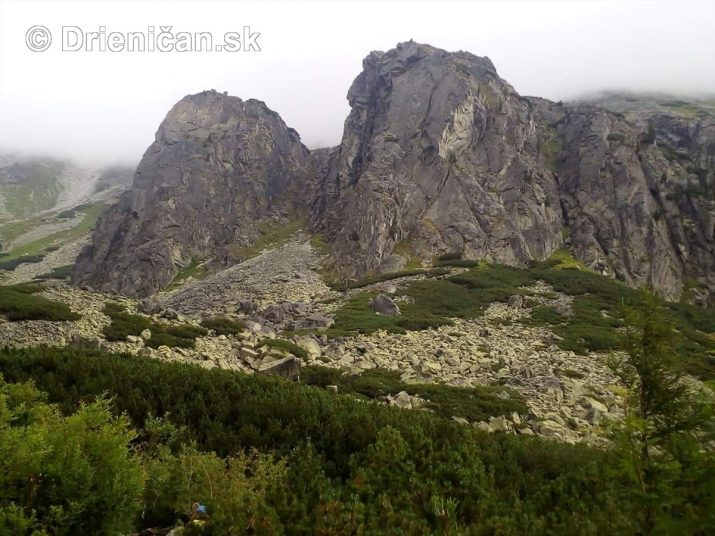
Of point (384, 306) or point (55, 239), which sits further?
point (55, 239)

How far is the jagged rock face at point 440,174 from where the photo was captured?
63.9 m

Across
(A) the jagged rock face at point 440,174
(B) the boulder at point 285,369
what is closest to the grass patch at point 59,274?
(A) the jagged rock face at point 440,174

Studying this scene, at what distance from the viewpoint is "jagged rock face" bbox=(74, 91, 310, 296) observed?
7159cm

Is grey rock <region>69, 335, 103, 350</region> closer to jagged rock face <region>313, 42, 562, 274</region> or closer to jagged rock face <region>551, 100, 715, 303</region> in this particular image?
jagged rock face <region>313, 42, 562, 274</region>

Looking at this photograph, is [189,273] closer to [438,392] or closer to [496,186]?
[496,186]

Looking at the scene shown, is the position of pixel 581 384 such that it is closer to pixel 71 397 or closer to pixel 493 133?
pixel 71 397

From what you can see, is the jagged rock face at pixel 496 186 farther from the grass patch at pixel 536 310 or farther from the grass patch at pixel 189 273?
the grass patch at pixel 189 273

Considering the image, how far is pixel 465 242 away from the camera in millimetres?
63062

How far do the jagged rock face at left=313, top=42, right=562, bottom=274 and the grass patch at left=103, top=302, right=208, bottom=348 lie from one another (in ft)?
126

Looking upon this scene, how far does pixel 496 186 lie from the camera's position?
70.6 metres

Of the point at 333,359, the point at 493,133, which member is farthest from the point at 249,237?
the point at 333,359

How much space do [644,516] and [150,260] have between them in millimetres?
71368

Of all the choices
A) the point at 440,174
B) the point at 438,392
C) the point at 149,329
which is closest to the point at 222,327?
the point at 149,329

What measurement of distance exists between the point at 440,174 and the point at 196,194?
40.8 meters
